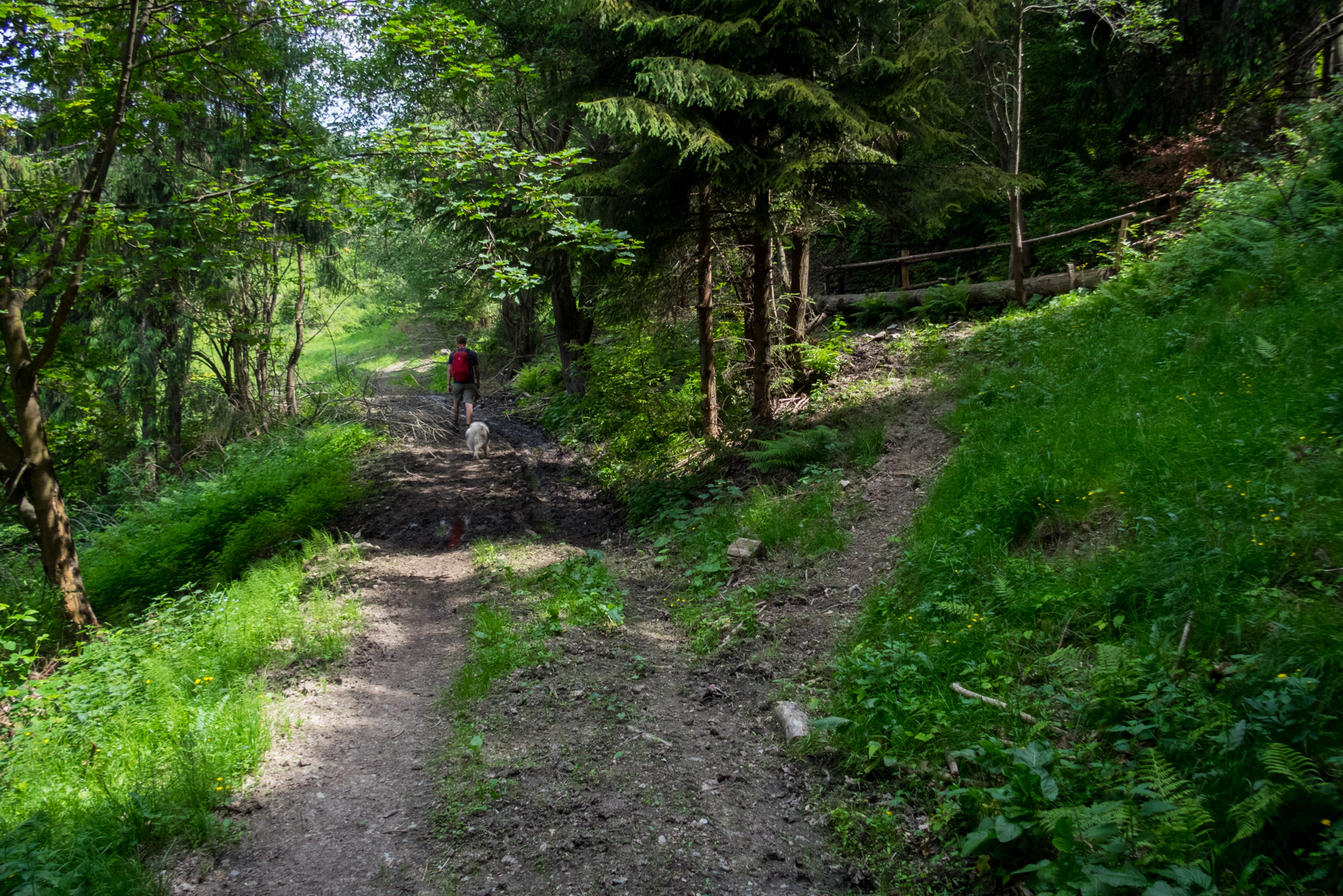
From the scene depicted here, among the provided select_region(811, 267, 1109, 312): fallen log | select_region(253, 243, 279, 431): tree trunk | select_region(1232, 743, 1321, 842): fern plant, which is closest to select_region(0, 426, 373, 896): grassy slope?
select_region(253, 243, 279, 431): tree trunk

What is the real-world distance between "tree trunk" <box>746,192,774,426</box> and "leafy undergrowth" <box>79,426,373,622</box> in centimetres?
679

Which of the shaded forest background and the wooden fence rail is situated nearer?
the shaded forest background

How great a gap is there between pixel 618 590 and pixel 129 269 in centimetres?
690

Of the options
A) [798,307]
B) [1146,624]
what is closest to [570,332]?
[798,307]

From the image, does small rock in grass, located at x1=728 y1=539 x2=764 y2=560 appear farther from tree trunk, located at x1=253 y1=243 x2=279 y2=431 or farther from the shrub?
the shrub

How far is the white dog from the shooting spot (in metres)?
13.0

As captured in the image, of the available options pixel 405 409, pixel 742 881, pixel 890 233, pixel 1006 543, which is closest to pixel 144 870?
pixel 742 881

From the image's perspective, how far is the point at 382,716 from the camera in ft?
17.6

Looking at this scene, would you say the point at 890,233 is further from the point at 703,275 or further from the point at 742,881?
the point at 742,881

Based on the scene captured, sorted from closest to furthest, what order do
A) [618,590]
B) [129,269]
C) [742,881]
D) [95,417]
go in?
[742,881]
[618,590]
[129,269]
[95,417]

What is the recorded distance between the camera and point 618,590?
7.55 meters

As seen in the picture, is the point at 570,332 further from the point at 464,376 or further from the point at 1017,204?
the point at 1017,204

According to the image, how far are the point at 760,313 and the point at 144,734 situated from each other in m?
8.24

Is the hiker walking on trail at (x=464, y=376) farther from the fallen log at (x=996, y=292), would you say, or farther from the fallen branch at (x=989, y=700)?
the fallen branch at (x=989, y=700)
